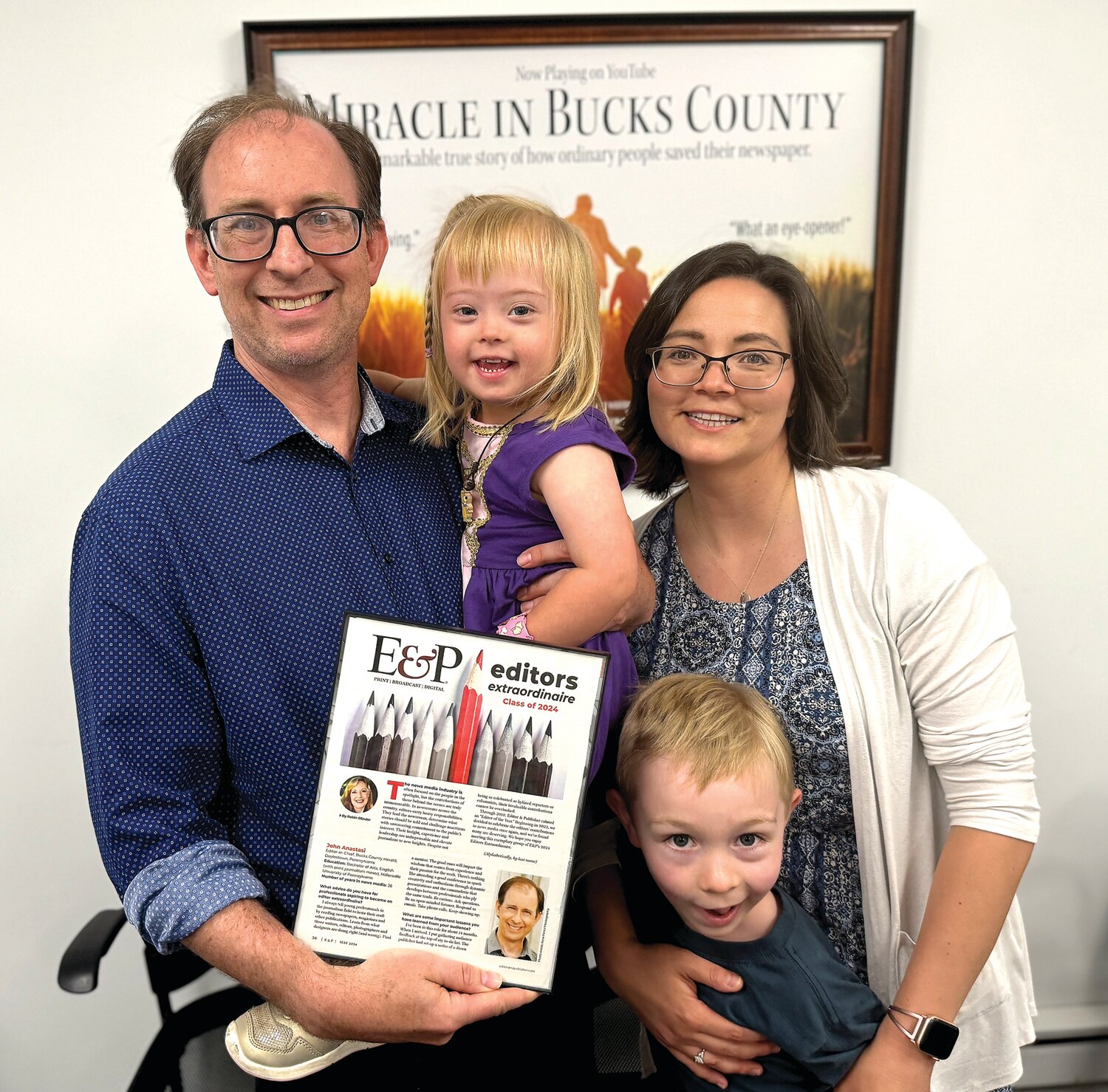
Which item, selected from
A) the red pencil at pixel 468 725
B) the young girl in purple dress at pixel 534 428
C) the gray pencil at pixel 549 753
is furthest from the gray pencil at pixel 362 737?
the young girl in purple dress at pixel 534 428

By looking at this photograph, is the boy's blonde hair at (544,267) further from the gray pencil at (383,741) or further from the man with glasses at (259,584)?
the gray pencil at (383,741)

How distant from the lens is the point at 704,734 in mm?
1244

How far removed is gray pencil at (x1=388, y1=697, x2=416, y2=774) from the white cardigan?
0.70 metres

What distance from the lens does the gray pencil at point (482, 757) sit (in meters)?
1.10

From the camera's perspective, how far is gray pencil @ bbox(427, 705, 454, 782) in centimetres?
110

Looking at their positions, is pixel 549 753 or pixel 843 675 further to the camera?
pixel 843 675

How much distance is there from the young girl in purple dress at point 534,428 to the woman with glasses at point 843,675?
0.16 meters

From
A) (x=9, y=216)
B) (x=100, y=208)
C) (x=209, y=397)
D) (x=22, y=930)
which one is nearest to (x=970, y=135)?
(x=209, y=397)

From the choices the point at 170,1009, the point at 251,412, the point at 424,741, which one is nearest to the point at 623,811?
the point at 424,741

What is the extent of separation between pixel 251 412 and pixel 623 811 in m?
0.81

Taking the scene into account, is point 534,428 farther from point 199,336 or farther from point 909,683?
point 199,336

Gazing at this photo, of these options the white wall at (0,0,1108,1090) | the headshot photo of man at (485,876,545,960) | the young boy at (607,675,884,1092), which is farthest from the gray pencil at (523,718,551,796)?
the white wall at (0,0,1108,1090)

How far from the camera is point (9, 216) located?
2.02 m

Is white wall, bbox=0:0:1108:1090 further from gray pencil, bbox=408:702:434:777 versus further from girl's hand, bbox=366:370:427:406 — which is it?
gray pencil, bbox=408:702:434:777
